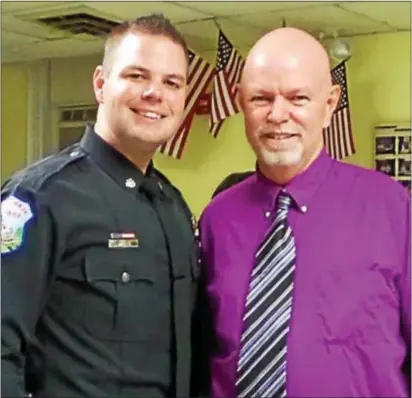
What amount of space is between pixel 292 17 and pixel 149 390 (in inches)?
135

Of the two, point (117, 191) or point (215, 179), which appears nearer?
point (117, 191)

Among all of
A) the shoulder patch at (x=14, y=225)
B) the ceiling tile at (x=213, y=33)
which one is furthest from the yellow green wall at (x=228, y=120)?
the shoulder patch at (x=14, y=225)

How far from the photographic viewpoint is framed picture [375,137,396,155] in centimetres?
515

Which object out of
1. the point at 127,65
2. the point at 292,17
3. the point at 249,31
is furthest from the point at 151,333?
the point at 249,31

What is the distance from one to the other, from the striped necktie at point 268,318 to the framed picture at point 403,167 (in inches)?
138

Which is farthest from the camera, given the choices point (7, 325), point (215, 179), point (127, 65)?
point (215, 179)

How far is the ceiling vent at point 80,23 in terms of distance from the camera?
15.9 ft

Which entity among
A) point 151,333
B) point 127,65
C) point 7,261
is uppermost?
point 127,65

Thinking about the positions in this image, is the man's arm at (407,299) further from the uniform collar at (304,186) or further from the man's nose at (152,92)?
the man's nose at (152,92)

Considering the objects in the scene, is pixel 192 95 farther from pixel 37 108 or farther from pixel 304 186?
pixel 304 186

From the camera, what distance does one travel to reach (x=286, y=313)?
5.21 ft

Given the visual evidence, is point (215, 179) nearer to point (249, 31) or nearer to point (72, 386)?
point (249, 31)

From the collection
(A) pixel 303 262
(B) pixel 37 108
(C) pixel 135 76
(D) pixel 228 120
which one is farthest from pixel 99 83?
(B) pixel 37 108

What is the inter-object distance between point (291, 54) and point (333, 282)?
1.36 ft
